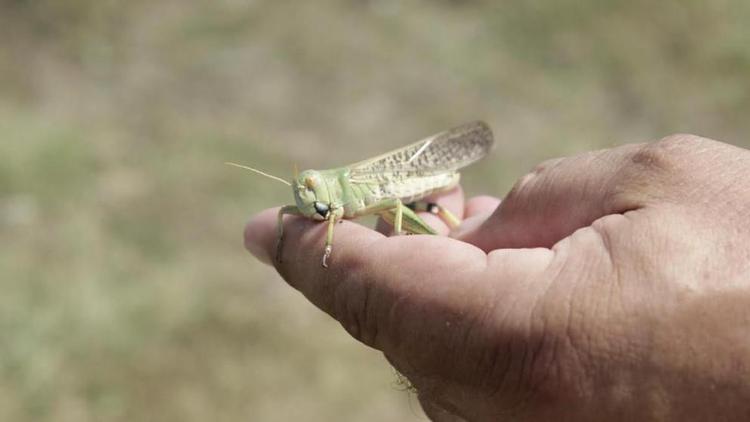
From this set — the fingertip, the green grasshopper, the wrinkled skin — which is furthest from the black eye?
the fingertip

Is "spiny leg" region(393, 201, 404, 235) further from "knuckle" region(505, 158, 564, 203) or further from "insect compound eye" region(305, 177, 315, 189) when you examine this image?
"knuckle" region(505, 158, 564, 203)

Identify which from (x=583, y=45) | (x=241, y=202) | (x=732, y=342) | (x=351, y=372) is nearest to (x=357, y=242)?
(x=732, y=342)

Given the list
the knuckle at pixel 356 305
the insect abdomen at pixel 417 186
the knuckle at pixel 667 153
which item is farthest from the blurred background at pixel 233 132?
the knuckle at pixel 667 153

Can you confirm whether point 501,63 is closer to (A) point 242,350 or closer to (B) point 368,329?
(A) point 242,350

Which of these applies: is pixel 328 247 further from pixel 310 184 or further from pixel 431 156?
pixel 431 156

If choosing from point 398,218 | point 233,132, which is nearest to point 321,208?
point 398,218
